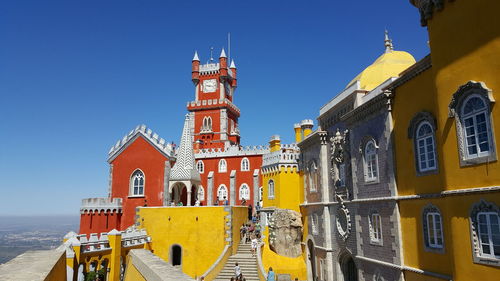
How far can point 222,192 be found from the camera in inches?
1715

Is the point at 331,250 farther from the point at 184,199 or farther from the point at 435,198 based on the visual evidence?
the point at 184,199

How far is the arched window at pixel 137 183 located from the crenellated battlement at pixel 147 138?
103 inches

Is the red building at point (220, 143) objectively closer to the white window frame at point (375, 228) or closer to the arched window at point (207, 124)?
the arched window at point (207, 124)

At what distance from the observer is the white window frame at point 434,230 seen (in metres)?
12.5

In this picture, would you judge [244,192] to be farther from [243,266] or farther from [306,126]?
[243,266]

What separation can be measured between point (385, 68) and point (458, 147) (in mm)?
9745

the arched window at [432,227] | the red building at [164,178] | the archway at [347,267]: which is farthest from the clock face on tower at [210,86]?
the arched window at [432,227]

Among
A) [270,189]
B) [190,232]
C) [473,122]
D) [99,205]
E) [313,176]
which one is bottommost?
[190,232]

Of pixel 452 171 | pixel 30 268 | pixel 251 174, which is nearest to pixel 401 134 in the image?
pixel 452 171

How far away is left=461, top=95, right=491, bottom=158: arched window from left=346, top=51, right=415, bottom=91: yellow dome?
28.9 feet

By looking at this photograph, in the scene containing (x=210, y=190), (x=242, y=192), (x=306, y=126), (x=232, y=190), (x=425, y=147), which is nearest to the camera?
(x=425, y=147)

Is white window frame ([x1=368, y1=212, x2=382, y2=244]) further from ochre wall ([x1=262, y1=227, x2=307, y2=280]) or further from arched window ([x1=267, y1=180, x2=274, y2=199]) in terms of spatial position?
arched window ([x1=267, y1=180, x2=274, y2=199])

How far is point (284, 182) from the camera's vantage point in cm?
2936

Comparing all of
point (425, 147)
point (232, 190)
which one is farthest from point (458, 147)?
point (232, 190)
